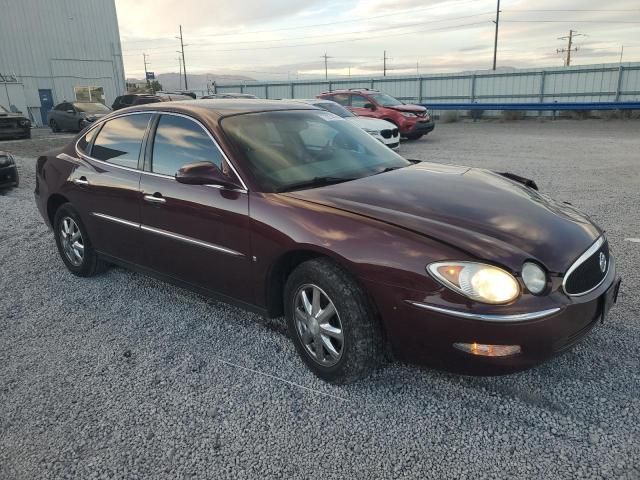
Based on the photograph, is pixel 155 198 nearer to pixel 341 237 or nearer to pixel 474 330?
pixel 341 237

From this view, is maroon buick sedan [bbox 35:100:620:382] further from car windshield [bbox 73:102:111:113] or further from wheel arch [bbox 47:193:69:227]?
car windshield [bbox 73:102:111:113]

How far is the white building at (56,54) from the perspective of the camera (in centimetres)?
2742

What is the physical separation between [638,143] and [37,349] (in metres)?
16.4

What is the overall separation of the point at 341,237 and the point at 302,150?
112 cm

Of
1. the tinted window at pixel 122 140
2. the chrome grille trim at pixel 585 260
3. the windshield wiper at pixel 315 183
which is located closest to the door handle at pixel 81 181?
the tinted window at pixel 122 140

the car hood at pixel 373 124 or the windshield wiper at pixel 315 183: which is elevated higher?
the windshield wiper at pixel 315 183

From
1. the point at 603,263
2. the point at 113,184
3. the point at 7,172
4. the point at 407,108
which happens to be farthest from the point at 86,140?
the point at 407,108

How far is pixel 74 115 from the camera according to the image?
70.3 feet

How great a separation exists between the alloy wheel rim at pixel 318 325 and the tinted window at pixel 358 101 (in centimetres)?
1497

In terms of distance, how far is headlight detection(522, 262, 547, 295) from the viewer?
97.9 inches

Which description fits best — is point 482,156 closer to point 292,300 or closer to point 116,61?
point 292,300

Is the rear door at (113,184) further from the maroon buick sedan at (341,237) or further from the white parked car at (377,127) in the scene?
the white parked car at (377,127)

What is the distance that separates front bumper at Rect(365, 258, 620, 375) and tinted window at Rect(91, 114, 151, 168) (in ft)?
8.01

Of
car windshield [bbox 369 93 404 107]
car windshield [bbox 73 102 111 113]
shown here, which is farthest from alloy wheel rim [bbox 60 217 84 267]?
car windshield [bbox 73 102 111 113]
